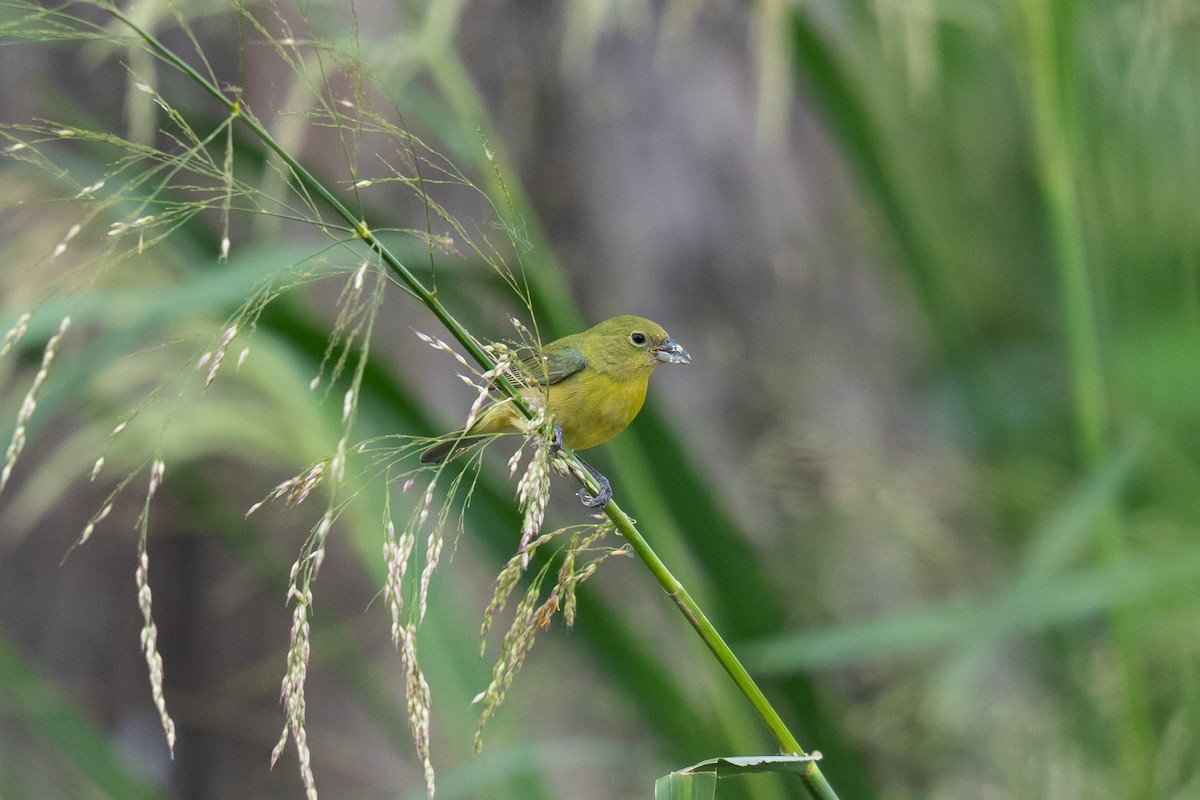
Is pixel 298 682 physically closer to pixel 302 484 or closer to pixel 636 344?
pixel 302 484

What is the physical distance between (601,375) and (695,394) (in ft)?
11.1

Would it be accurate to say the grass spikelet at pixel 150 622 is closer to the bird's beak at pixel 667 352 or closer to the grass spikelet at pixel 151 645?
the grass spikelet at pixel 151 645

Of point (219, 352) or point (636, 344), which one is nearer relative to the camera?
point (219, 352)

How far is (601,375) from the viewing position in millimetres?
1953

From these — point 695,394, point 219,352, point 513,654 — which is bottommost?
point 695,394

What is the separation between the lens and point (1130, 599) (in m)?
2.07

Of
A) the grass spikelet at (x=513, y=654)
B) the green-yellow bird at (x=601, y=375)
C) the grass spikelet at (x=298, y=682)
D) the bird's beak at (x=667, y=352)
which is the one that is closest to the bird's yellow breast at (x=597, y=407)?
the green-yellow bird at (x=601, y=375)

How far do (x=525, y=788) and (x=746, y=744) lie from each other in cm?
40

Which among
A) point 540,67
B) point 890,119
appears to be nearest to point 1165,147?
point 890,119

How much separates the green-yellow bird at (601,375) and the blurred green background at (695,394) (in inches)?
4.1

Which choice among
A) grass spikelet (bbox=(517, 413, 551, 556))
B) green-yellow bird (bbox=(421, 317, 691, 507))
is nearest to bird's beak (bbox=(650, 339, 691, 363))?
green-yellow bird (bbox=(421, 317, 691, 507))

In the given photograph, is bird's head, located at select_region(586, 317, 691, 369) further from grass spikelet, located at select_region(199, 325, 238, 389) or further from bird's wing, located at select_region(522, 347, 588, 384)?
grass spikelet, located at select_region(199, 325, 238, 389)

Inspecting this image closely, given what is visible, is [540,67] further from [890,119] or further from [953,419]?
[953,419]

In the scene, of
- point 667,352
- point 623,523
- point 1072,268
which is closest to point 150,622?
point 623,523
